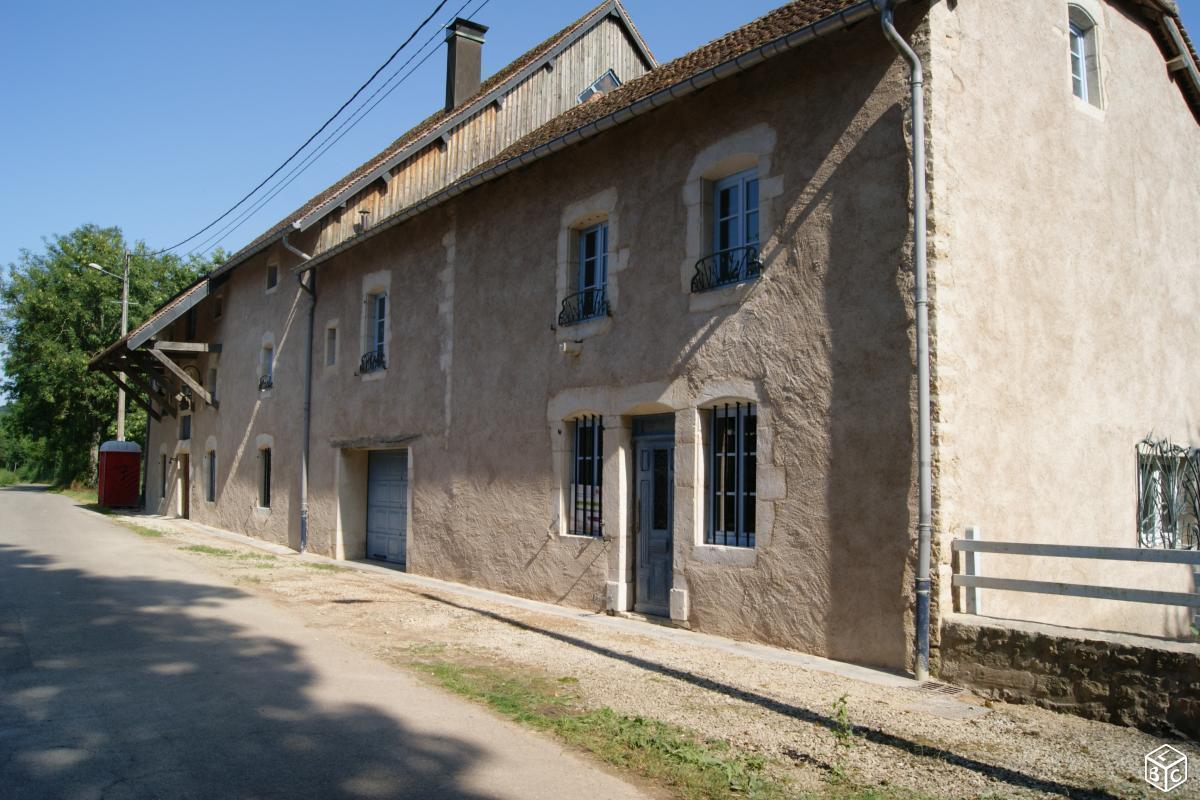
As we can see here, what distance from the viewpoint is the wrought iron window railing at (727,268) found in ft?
26.0

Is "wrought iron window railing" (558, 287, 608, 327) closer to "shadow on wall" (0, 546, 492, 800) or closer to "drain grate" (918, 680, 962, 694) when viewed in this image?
"shadow on wall" (0, 546, 492, 800)

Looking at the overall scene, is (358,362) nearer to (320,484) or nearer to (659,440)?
(320,484)

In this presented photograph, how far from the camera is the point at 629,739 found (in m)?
4.77

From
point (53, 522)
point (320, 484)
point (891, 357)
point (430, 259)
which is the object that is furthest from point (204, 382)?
point (891, 357)

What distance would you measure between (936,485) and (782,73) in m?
3.69

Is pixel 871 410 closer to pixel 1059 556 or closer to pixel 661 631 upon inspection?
pixel 1059 556

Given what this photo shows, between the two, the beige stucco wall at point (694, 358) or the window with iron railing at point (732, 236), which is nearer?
the beige stucco wall at point (694, 358)

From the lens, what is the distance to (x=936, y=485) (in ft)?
21.0

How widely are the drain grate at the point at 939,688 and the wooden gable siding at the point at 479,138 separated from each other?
11375 mm

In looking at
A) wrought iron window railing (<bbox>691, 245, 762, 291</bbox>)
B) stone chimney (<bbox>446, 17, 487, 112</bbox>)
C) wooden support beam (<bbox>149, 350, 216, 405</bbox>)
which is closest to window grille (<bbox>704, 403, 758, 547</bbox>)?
wrought iron window railing (<bbox>691, 245, 762, 291</bbox>)

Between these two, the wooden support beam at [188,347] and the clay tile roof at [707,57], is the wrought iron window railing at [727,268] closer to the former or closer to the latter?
the clay tile roof at [707,57]

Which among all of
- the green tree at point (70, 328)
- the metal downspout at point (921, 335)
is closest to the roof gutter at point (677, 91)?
the metal downspout at point (921, 335)

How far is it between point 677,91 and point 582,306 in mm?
2703

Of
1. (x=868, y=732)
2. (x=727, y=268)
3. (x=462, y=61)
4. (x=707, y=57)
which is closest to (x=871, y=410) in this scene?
(x=727, y=268)
